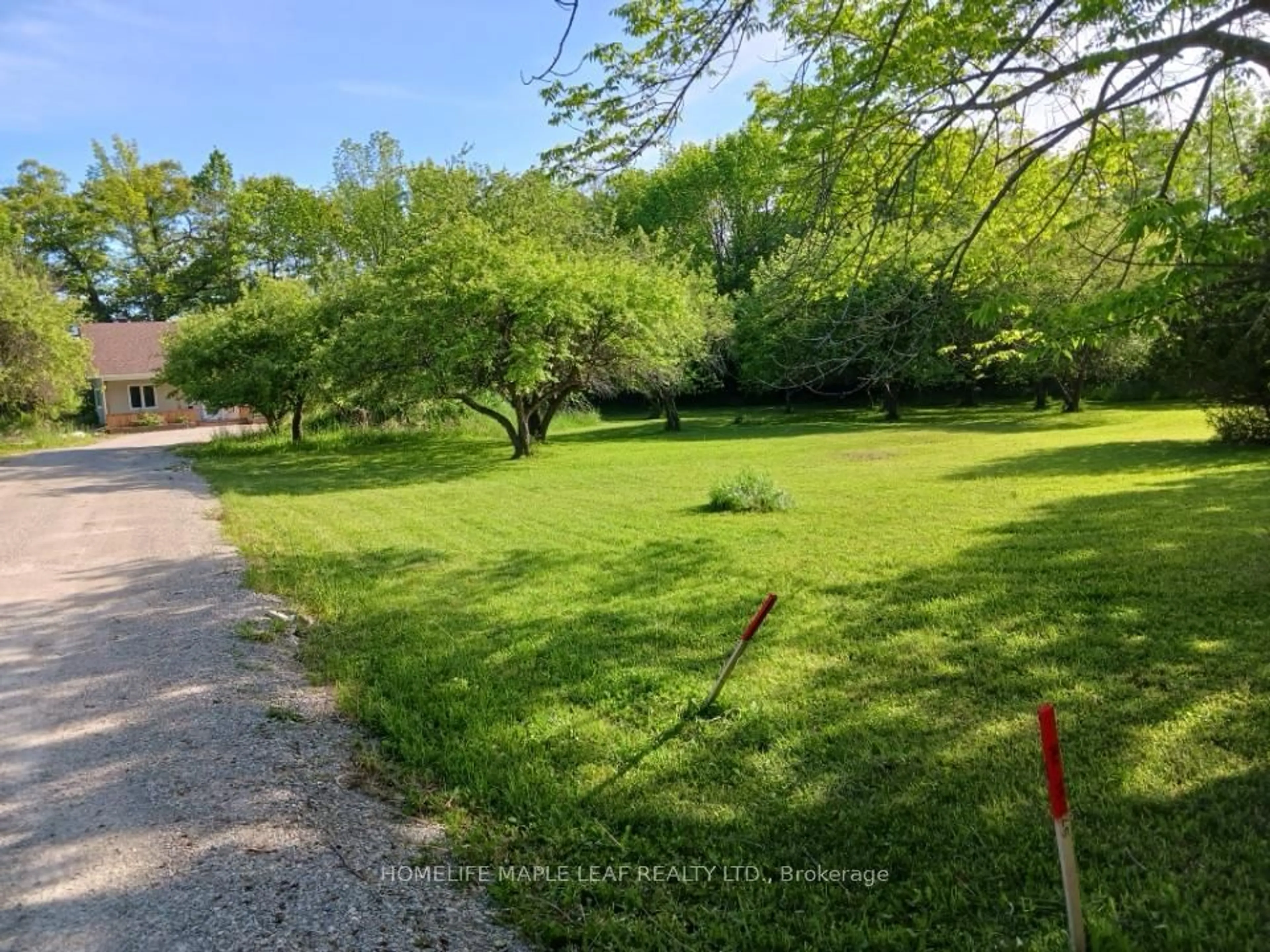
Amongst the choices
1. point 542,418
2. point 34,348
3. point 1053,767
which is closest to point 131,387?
point 34,348

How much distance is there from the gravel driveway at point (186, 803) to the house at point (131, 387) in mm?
36829

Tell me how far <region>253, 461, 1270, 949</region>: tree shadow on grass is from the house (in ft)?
126

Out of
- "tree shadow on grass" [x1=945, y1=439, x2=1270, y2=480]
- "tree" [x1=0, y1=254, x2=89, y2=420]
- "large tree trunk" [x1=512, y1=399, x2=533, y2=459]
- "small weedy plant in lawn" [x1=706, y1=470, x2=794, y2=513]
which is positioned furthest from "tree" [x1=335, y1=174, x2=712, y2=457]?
"tree" [x1=0, y1=254, x2=89, y2=420]

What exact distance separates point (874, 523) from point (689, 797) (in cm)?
647

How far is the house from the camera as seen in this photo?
39906 mm

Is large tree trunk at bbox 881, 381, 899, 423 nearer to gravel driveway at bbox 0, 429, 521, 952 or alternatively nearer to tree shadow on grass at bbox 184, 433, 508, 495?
tree shadow on grass at bbox 184, 433, 508, 495

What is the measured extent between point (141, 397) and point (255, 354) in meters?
23.6

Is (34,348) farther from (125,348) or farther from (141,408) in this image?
(125,348)

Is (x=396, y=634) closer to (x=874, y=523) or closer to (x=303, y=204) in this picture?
(x=874, y=523)

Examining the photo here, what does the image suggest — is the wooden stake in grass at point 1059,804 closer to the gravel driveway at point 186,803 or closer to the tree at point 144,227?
the gravel driveway at point 186,803

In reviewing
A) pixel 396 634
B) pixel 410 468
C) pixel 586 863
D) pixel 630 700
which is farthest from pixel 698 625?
pixel 410 468

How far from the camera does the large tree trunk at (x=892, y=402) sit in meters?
29.0

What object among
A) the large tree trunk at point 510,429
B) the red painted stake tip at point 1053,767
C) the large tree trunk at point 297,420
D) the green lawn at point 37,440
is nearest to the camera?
the red painted stake tip at point 1053,767

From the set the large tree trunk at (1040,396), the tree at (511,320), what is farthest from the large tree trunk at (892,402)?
the tree at (511,320)
